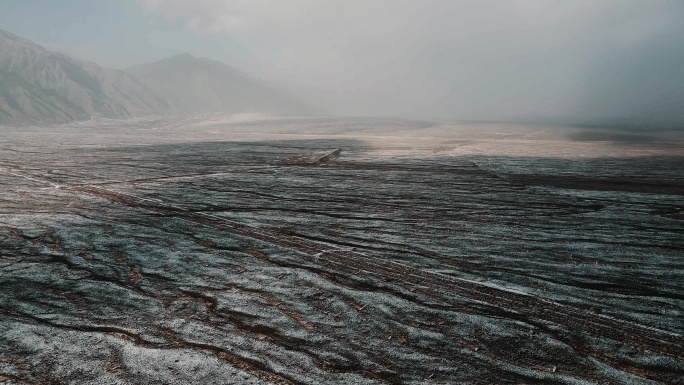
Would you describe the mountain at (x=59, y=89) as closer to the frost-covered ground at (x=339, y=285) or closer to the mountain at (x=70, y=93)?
the mountain at (x=70, y=93)

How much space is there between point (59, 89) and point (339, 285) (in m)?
124

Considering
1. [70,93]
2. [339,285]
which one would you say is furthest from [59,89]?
[339,285]

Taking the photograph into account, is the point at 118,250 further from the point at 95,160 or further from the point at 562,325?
the point at 95,160

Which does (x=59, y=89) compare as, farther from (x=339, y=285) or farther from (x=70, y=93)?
(x=339, y=285)

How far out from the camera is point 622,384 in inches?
206

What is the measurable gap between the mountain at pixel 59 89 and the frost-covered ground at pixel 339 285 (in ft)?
269

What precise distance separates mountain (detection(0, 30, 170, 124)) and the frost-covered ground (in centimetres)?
8201

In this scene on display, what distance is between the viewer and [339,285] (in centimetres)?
784

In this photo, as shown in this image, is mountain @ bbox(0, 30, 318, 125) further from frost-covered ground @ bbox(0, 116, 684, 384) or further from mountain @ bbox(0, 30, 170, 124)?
frost-covered ground @ bbox(0, 116, 684, 384)

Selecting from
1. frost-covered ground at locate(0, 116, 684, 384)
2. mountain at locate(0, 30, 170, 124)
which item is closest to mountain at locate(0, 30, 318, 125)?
mountain at locate(0, 30, 170, 124)

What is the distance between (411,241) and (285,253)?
8.49ft

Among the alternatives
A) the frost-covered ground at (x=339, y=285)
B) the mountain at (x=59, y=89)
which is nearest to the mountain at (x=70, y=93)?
the mountain at (x=59, y=89)

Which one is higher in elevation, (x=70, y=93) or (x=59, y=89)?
(x=59, y=89)

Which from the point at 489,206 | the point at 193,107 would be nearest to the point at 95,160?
A: the point at 489,206
